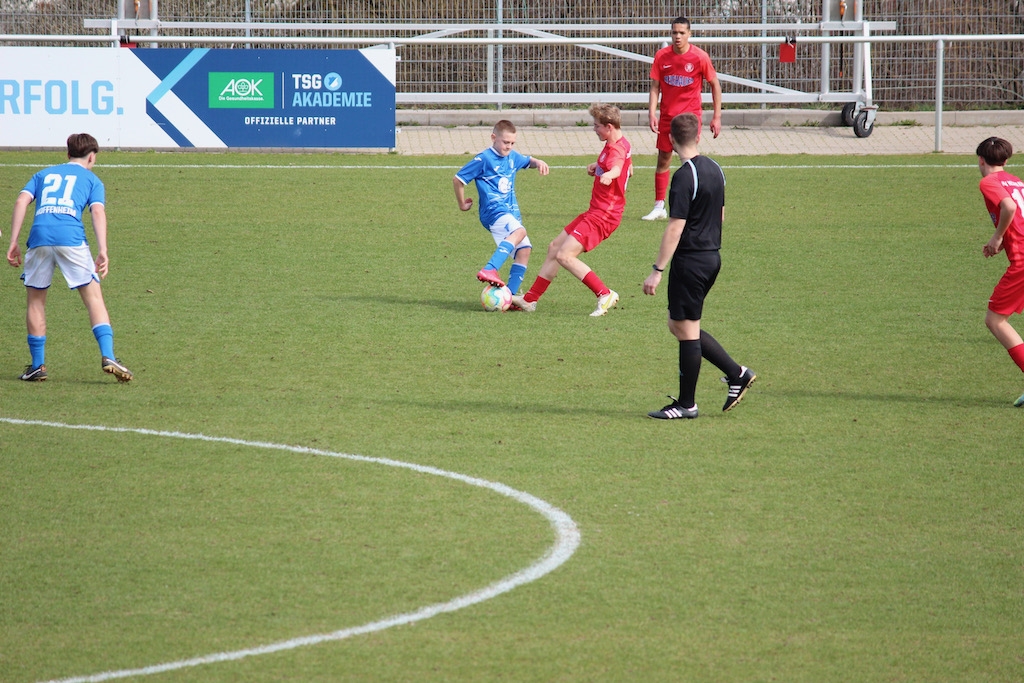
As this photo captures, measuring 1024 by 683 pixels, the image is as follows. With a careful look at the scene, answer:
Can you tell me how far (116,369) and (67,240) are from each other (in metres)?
0.89

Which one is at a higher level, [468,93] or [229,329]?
[468,93]

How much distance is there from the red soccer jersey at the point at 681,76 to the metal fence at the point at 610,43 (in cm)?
856

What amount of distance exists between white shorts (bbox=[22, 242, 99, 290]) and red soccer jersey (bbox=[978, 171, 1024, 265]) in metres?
5.74

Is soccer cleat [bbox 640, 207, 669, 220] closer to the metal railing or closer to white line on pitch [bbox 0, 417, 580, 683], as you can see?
the metal railing

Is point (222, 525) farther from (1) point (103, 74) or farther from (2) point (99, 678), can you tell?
(1) point (103, 74)

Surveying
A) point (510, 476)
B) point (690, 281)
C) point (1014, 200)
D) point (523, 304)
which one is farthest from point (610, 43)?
point (510, 476)

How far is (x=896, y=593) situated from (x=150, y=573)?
3.06m

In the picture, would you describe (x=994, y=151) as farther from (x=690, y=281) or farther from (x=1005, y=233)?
(x=690, y=281)

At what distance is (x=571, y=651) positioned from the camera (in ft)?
14.9

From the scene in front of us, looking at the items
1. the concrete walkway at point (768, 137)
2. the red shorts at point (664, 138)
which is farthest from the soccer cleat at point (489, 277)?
the concrete walkway at point (768, 137)

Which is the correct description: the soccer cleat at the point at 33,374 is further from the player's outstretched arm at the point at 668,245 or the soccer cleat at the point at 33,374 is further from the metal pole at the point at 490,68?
the metal pole at the point at 490,68

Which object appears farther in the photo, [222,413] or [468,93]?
[468,93]

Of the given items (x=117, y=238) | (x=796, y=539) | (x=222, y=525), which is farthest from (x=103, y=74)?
(x=796, y=539)

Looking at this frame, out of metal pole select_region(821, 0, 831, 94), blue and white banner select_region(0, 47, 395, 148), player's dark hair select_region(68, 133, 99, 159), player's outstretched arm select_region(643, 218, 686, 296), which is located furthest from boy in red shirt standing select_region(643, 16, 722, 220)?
metal pole select_region(821, 0, 831, 94)
